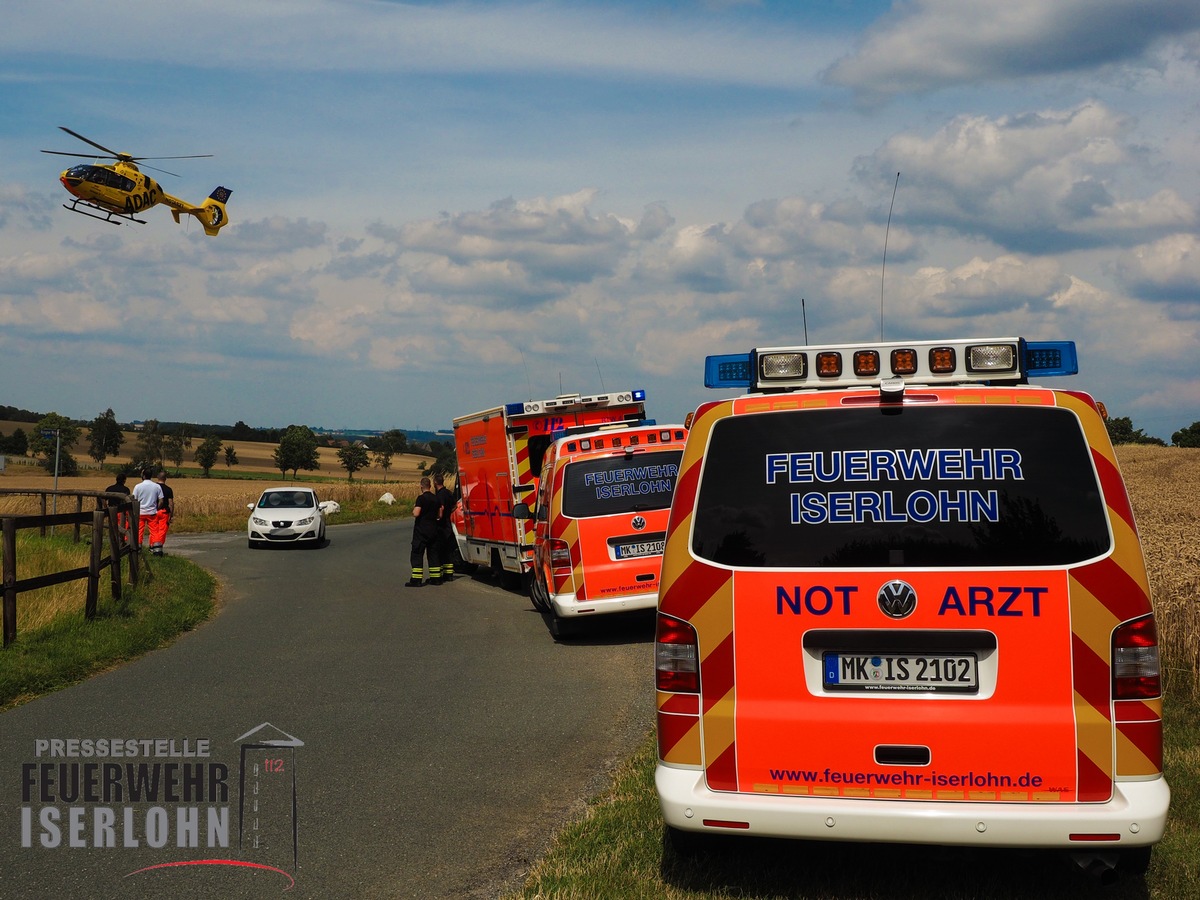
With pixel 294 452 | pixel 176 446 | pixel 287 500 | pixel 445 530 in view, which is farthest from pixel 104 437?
pixel 445 530

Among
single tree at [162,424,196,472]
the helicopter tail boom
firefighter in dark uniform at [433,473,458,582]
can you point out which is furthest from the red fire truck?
single tree at [162,424,196,472]

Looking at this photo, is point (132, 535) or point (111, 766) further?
point (132, 535)

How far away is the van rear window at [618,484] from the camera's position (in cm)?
1245

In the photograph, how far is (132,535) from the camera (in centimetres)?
1614

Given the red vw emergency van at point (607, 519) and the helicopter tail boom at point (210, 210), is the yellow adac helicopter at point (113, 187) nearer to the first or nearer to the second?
the helicopter tail boom at point (210, 210)

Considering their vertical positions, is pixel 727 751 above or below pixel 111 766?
above

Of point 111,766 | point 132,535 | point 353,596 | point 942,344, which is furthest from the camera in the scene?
point 353,596

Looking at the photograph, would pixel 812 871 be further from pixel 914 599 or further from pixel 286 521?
pixel 286 521

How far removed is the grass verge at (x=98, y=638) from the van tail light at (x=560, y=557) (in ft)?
14.4

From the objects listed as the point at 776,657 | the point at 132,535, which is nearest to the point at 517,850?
the point at 776,657

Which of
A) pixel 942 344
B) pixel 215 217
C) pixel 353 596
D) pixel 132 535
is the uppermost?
pixel 215 217

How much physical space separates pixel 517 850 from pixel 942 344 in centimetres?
308

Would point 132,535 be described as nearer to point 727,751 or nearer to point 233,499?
point 727,751

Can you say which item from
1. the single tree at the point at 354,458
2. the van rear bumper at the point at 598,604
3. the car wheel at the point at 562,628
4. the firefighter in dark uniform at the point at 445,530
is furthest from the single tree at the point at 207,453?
the van rear bumper at the point at 598,604
